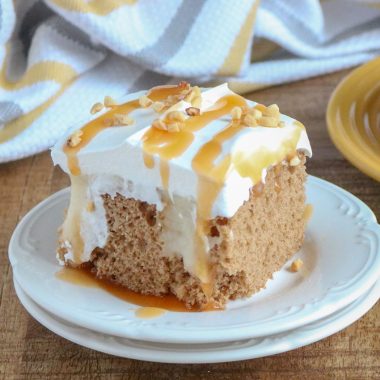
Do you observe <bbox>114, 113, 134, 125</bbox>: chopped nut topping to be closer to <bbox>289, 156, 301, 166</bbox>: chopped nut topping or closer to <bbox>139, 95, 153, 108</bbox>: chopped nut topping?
<bbox>139, 95, 153, 108</bbox>: chopped nut topping

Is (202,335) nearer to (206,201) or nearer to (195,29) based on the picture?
(206,201)

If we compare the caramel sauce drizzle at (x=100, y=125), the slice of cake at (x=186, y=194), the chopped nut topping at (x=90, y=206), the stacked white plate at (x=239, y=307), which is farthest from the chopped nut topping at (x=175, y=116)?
the stacked white plate at (x=239, y=307)

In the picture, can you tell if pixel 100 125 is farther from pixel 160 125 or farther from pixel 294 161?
pixel 294 161

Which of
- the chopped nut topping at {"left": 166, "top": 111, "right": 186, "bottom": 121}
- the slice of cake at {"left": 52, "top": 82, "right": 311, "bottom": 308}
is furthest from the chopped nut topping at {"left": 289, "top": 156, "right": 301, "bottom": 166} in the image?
the chopped nut topping at {"left": 166, "top": 111, "right": 186, "bottom": 121}

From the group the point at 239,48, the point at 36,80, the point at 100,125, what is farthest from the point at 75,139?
the point at 239,48

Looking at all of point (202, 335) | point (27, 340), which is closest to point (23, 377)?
point (27, 340)

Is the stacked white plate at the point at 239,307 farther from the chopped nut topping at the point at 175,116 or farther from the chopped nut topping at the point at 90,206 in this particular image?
the chopped nut topping at the point at 175,116
